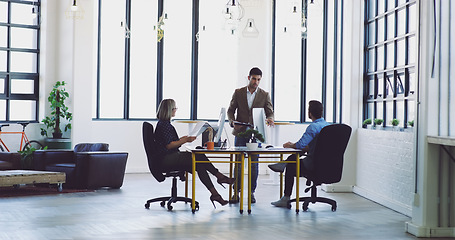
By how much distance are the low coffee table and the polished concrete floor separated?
379mm

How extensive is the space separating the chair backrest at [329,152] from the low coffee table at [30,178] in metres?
3.72

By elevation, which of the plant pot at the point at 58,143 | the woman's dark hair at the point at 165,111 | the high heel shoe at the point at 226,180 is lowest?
the high heel shoe at the point at 226,180

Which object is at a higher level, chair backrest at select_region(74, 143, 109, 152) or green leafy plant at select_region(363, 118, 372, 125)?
green leafy plant at select_region(363, 118, 372, 125)

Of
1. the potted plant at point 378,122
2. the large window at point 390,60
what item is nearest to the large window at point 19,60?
the large window at point 390,60

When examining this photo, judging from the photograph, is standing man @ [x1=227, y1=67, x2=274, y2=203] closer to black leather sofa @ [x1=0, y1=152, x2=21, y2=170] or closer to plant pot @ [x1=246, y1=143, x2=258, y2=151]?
plant pot @ [x1=246, y1=143, x2=258, y2=151]

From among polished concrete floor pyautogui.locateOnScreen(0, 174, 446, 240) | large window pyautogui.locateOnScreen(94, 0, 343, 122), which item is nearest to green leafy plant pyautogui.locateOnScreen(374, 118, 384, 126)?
polished concrete floor pyautogui.locateOnScreen(0, 174, 446, 240)

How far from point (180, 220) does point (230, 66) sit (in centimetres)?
645

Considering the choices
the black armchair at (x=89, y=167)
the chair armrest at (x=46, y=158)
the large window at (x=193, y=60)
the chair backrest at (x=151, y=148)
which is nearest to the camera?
the chair backrest at (x=151, y=148)

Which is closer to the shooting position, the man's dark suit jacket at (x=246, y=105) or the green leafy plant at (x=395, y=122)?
the green leafy plant at (x=395, y=122)

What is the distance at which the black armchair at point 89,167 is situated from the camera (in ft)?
28.9

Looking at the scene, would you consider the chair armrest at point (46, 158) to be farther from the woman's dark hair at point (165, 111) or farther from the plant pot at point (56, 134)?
the woman's dark hair at point (165, 111)

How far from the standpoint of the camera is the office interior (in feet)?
27.2

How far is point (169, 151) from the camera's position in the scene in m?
6.99

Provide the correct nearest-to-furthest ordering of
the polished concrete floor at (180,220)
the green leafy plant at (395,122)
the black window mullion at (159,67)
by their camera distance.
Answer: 1. the polished concrete floor at (180,220)
2. the green leafy plant at (395,122)
3. the black window mullion at (159,67)
